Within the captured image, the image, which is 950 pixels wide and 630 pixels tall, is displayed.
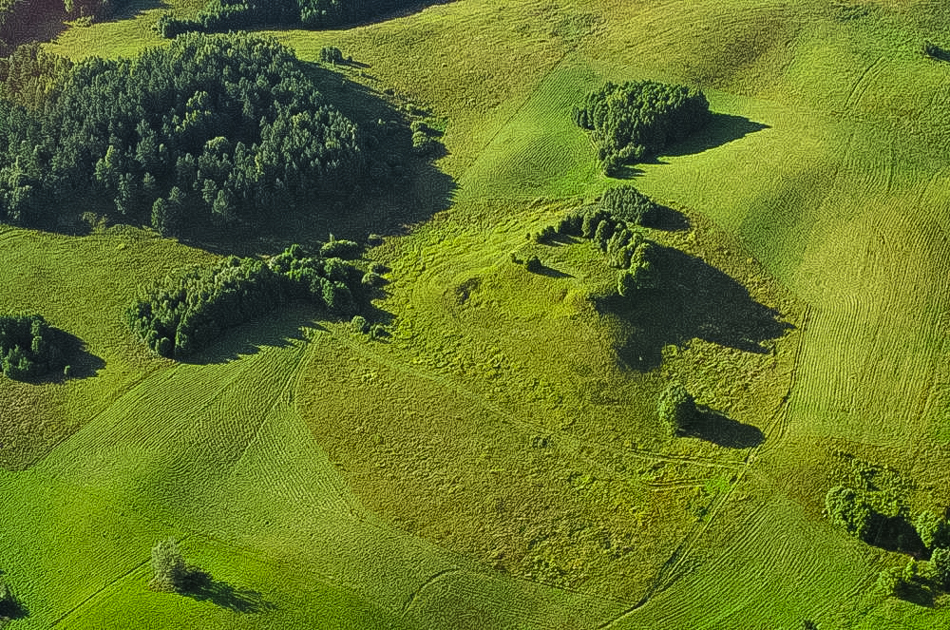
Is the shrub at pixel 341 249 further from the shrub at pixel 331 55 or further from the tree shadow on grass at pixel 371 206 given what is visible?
the shrub at pixel 331 55

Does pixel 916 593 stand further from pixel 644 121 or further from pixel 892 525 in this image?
pixel 644 121

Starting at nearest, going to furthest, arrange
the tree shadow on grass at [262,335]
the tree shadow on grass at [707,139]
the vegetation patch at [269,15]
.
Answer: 1. the tree shadow on grass at [262,335]
2. the tree shadow on grass at [707,139]
3. the vegetation patch at [269,15]

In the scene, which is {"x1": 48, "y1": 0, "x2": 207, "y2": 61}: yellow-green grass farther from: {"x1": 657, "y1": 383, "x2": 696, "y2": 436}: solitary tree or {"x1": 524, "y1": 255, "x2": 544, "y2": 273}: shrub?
{"x1": 657, "y1": 383, "x2": 696, "y2": 436}: solitary tree

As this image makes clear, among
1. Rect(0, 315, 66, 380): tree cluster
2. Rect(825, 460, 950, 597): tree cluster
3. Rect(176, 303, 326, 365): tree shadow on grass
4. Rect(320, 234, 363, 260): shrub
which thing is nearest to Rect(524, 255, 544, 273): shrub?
Rect(320, 234, 363, 260): shrub

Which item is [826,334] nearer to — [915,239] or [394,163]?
[915,239]

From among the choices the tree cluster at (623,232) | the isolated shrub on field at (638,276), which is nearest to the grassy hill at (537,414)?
the tree cluster at (623,232)
